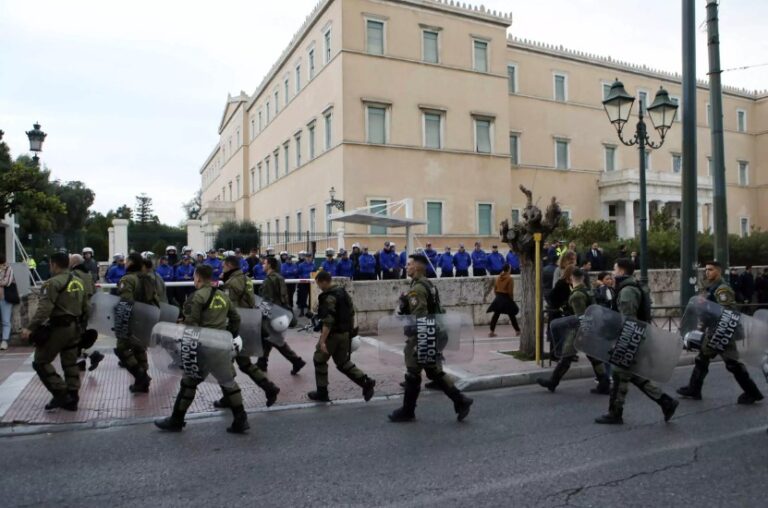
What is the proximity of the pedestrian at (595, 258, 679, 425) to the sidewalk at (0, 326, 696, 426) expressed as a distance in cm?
242

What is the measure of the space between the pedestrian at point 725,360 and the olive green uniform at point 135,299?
7074 millimetres

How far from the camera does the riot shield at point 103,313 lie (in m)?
8.32

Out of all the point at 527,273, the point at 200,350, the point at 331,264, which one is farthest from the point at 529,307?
the point at 331,264

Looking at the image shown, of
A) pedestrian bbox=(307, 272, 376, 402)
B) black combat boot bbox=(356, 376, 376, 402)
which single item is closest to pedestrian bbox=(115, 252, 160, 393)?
pedestrian bbox=(307, 272, 376, 402)

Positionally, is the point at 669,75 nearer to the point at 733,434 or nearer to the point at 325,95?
the point at 325,95

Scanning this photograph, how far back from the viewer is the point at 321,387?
7.84m

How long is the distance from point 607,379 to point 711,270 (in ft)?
6.34

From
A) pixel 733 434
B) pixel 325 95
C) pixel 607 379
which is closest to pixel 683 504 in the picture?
pixel 733 434

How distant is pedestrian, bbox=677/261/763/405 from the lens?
735 cm

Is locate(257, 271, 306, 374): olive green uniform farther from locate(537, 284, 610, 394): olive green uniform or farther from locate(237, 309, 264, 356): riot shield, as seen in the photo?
locate(537, 284, 610, 394): olive green uniform

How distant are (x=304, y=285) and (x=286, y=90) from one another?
23.5m

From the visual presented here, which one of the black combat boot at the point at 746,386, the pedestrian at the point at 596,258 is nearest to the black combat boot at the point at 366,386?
the black combat boot at the point at 746,386

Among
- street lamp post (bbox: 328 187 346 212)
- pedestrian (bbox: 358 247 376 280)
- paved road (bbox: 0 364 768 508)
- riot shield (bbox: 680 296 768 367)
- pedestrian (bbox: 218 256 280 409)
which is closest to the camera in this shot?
paved road (bbox: 0 364 768 508)

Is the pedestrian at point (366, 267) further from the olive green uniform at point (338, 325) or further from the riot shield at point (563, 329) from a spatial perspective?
the olive green uniform at point (338, 325)
